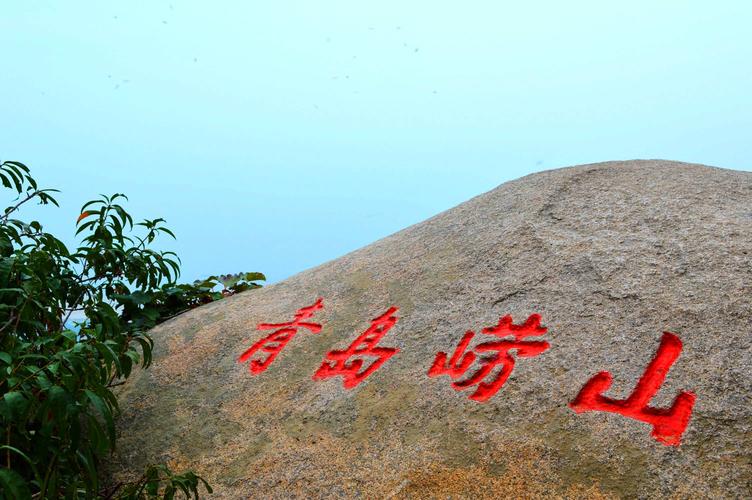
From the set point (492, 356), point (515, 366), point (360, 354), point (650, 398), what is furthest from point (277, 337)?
point (650, 398)

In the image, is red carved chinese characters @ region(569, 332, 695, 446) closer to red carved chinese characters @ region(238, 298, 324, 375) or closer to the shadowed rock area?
the shadowed rock area

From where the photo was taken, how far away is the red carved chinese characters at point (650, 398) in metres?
2.24

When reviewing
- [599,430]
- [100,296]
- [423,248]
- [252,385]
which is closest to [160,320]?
[100,296]

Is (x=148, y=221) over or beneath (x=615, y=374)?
over

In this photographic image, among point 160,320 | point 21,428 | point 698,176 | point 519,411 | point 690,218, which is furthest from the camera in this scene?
point 160,320

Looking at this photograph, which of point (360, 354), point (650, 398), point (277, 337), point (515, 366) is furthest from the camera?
point (277, 337)

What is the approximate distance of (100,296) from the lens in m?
3.81

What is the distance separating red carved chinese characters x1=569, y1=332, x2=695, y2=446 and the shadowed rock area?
0.03 meters

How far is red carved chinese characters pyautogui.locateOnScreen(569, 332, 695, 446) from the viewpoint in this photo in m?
2.24

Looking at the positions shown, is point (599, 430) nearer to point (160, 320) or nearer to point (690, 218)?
point (690, 218)

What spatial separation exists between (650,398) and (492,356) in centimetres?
63

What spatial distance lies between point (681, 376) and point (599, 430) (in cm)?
37

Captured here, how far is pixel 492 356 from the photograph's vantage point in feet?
9.03

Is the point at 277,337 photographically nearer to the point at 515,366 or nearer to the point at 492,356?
the point at 492,356
